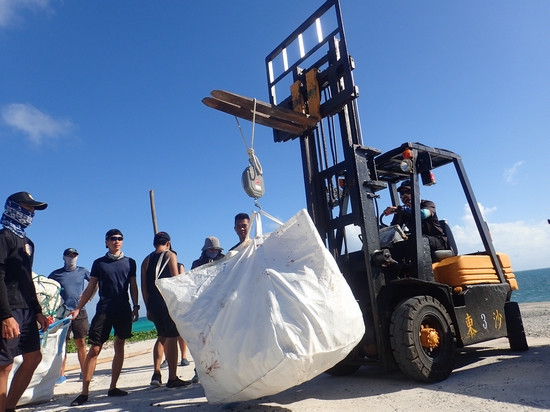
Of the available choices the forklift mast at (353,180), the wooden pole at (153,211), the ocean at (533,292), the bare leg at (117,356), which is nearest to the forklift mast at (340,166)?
the forklift mast at (353,180)

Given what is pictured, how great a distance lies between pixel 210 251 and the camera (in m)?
5.32

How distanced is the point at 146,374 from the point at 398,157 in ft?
15.4

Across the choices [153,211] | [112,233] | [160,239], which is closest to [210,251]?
[160,239]

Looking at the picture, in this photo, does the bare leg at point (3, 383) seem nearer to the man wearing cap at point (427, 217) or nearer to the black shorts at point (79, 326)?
the black shorts at point (79, 326)

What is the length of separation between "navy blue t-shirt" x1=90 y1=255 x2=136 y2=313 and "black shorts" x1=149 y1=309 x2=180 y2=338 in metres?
0.33

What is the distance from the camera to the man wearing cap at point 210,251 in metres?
5.28

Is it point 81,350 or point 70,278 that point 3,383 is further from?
point 70,278

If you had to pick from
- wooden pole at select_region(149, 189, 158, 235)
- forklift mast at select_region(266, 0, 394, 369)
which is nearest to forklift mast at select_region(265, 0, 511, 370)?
forklift mast at select_region(266, 0, 394, 369)

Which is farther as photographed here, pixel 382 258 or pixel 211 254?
pixel 211 254

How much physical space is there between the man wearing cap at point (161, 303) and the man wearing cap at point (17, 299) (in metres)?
1.13

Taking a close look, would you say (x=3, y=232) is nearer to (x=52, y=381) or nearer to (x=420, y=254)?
(x=52, y=381)

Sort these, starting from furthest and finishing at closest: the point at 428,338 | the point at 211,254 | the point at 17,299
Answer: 1. the point at 211,254
2. the point at 428,338
3. the point at 17,299

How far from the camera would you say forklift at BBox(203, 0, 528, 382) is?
12.0 ft

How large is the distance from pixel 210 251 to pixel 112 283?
1393 millimetres
